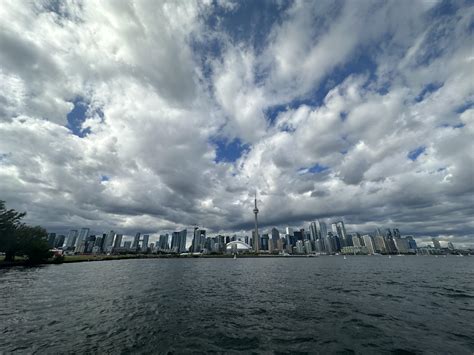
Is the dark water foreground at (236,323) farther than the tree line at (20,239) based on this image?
No

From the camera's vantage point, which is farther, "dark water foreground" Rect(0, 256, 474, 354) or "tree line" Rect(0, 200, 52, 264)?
"tree line" Rect(0, 200, 52, 264)

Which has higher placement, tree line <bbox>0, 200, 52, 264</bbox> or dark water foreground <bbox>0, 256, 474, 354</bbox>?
tree line <bbox>0, 200, 52, 264</bbox>

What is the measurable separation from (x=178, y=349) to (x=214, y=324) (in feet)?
21.2

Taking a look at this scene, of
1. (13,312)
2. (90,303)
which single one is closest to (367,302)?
(90,303)

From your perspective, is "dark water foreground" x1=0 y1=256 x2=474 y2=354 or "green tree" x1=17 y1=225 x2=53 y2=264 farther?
"green tree" x1=17 y1=225 x2=53 y2=264

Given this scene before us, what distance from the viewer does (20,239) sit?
3841 inches

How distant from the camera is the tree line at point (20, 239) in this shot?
9225cm

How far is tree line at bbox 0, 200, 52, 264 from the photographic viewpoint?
92.2m

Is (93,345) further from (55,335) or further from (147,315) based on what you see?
(147,315)

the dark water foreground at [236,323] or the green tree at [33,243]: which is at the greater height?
the green tree at [33,243]

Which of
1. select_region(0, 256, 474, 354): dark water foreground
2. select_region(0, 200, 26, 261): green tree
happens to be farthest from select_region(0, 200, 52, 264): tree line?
select_region(0, 256, 474, 354): dark water foreground

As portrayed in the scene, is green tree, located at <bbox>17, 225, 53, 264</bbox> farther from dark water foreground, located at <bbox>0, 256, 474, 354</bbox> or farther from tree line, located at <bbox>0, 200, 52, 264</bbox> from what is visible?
dark water foreground, located at <bbox>0, 256, 474, 354</bbox>

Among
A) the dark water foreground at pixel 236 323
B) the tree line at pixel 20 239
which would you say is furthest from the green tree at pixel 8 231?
the dark water foreground at pixel 236 323

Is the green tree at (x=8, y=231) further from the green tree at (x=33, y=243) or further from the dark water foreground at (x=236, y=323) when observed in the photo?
the dark water foreground at (x=236, y=323)
